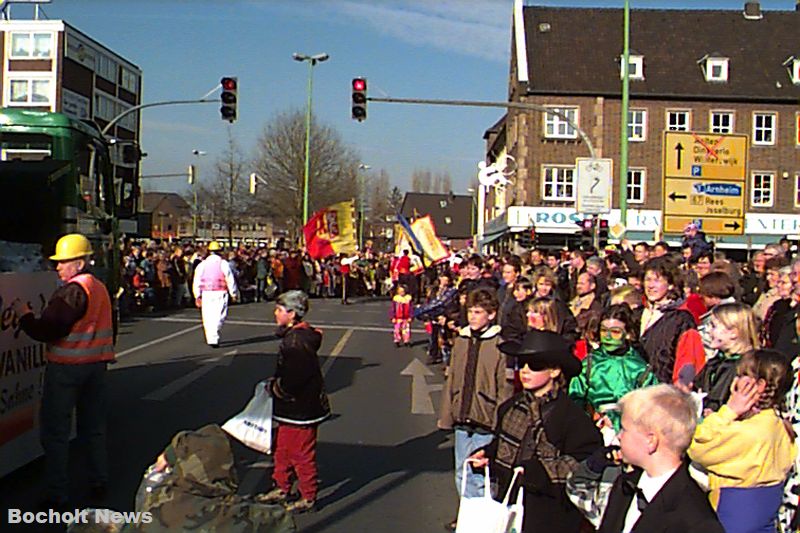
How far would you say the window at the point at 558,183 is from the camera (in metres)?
50.4

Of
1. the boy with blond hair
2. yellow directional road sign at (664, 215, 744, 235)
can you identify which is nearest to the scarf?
the boy with blond hair

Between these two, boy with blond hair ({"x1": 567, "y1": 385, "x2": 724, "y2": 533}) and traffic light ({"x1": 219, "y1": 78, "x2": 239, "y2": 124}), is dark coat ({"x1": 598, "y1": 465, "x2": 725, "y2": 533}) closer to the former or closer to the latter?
boy with blond hair ({"x1": 567, "y1": 385, "x2": 724, "y2": 533})

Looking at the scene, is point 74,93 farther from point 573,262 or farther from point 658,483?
point 658,483

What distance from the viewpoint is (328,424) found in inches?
413

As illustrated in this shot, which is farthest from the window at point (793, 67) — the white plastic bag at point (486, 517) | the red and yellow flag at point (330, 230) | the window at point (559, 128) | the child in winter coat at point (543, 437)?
the white plastic bag at point (486, 517)

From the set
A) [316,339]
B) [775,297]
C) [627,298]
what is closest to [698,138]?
[775,297]

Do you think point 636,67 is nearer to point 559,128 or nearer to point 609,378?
point 559,128

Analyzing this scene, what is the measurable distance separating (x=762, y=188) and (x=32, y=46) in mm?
47824

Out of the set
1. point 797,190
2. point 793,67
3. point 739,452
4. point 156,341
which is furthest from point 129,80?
point 739,452

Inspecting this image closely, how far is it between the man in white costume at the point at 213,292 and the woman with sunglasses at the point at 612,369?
11693 mm

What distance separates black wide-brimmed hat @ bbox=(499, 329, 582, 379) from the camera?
4.83 meters

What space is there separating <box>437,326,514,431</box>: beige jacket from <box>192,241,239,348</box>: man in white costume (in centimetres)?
1130

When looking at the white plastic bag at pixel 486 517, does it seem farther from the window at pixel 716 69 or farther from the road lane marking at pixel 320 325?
the window at pixel 716 69

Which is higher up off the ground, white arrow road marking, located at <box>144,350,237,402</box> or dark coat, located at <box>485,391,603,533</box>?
dark coat, located at <box>485,391,603,533</box>
